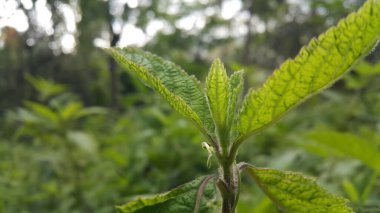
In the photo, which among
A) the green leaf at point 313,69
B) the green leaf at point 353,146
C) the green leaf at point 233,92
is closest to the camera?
the green leaf at point 313,69

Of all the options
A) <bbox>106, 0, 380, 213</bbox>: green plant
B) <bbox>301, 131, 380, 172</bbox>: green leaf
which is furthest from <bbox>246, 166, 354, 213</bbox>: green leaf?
A: <bbox>301, 131, 380, 172</bbox>: green leaf

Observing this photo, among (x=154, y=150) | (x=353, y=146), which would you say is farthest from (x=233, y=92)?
(x=154, y=150)

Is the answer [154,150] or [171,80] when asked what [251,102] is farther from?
[154,150]

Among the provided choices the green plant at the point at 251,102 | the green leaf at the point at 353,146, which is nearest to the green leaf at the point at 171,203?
the green plant at the point at 251,102

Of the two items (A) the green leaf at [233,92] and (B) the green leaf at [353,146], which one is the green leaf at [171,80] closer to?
(A) the green leaf at [233,92]

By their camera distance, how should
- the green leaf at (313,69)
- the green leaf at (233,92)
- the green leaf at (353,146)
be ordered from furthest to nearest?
the green leaf at (353,146) → the green leaf at (233,92) → the green leaf at (313,69)

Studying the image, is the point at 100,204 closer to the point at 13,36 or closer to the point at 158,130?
the point at 158,130

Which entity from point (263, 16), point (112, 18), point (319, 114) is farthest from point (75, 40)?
point (319, 114)

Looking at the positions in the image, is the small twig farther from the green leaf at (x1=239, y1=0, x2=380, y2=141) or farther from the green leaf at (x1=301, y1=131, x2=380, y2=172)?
the green leaf at (x1=301, y1=131, x2=380, y2=172)
